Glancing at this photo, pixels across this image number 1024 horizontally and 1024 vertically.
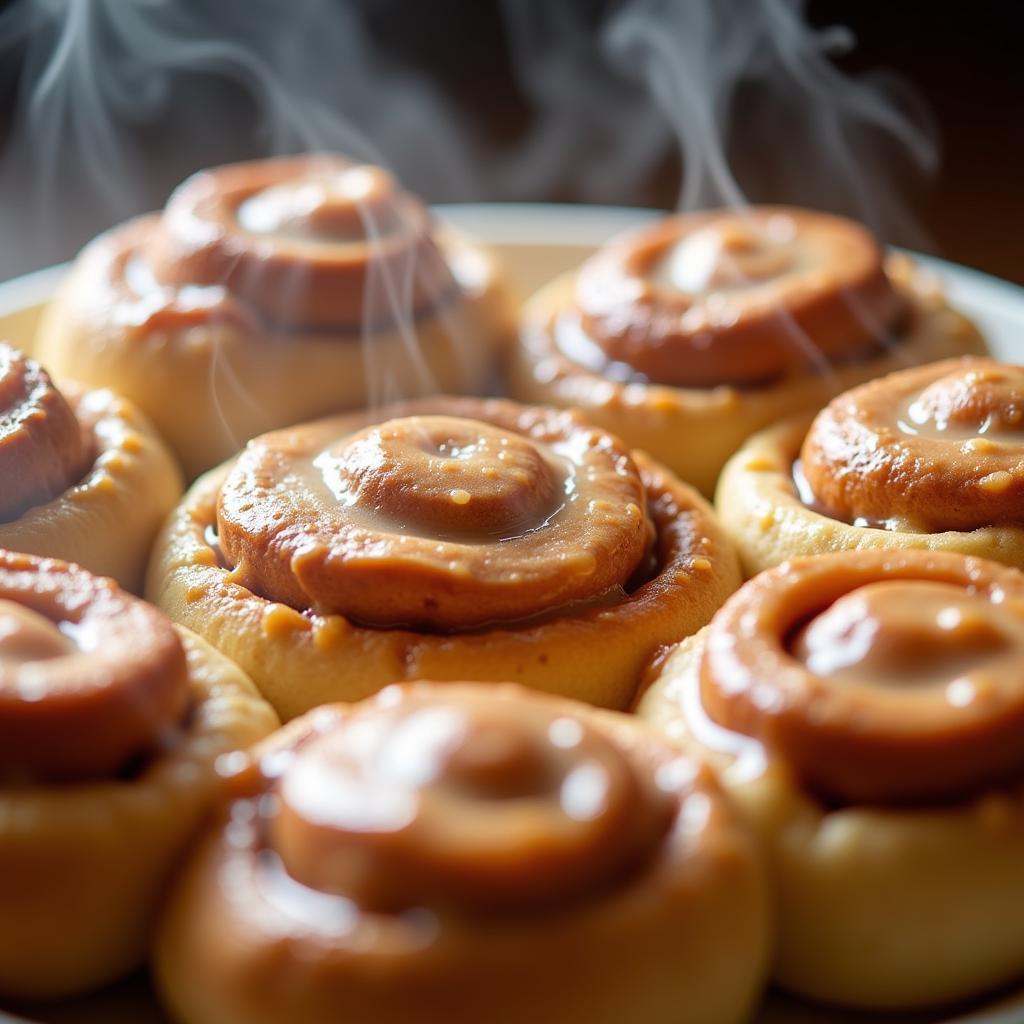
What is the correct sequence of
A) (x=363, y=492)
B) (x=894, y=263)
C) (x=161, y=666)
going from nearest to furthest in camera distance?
(x=161, y=666) < (x=363, y=492) < (x=894, y=263)

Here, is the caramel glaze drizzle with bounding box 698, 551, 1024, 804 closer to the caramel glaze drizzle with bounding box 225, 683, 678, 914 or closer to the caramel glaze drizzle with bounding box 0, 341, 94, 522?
the caramel glaze drizzle with bounding box 225, 683, 678, 914

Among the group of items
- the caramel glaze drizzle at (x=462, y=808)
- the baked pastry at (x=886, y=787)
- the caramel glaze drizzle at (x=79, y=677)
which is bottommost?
the baked pastry at (x=886, y=787)

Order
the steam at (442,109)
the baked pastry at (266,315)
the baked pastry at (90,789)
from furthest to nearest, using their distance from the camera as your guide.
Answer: the steam at (442,109), the baked pastry at (266,315), the baked pastry at (90,789)

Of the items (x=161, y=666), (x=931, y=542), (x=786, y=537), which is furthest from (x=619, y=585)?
(x=161, y=666)

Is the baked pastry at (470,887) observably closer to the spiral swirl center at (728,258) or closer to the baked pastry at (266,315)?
the baked pastry at (266,315)

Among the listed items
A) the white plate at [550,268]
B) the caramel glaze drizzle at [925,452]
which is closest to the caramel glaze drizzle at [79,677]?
the caramel glaze drizzle at [925,452]

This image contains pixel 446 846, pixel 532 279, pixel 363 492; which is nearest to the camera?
pixel 446 846

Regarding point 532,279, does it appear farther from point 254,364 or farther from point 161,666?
point 161,666
